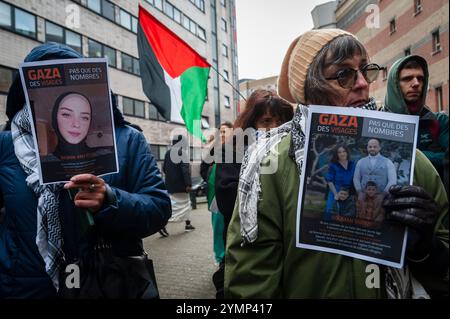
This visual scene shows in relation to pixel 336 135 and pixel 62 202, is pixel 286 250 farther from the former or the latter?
pixel 62 202

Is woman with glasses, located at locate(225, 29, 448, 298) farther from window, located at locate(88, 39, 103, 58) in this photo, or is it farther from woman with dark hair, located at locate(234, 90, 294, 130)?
window, located at locate(88, 39, 103, 58)

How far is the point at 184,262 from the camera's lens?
17.3 feet

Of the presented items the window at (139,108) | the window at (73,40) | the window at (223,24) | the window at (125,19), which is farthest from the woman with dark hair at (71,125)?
the window at (223,24)

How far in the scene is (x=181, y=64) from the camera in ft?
16.7

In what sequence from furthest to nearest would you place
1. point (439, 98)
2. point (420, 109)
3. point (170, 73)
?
point (439, 98) < point (170, 73) < point (420, 109)

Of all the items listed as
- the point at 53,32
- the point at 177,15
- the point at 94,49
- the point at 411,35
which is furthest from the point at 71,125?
the point at 177,15

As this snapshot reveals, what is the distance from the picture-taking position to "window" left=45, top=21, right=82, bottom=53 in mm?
17438

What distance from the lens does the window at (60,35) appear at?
17438 millimetres

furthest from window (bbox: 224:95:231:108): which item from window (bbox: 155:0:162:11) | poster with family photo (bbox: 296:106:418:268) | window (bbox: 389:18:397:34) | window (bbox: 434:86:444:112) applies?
poster with family photo (bbox: 296:106:418:268)

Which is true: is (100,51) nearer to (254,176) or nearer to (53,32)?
(53,32)

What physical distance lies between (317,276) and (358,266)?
14 centimetres

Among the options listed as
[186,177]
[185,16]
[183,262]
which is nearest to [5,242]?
[183,262]

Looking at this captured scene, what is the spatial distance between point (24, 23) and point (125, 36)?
766cm

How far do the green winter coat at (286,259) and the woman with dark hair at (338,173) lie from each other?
14 centimetres
